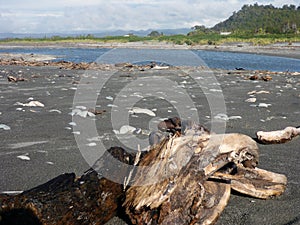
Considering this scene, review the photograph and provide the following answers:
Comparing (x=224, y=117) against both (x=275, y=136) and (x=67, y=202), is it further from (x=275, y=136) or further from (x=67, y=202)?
(x=67, y=202)

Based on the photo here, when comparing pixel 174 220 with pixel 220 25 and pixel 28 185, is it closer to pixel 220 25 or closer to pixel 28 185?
pixel 28 185

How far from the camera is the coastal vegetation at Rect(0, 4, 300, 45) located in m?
54.8

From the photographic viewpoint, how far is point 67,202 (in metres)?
2.16

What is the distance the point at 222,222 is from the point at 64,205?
111cm

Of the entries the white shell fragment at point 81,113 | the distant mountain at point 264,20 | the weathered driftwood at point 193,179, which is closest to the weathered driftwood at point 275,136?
the weathered driftwood at point 193,179

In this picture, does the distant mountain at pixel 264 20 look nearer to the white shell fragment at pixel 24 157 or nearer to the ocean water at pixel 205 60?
the ocean water at pixel 205 60

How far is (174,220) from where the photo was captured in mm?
2246

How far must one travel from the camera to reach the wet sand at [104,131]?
2.71 metres

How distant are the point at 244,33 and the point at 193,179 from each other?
216 feet

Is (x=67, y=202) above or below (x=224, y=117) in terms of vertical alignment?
above

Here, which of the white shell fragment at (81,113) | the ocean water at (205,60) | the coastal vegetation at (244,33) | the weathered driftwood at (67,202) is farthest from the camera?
the coastal vegetation at (244,33)

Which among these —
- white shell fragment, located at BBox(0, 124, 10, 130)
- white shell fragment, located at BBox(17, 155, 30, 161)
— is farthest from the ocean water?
white shell fragment, located at BBox(17, 155, 30, 161)

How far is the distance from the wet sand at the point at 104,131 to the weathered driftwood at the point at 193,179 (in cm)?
15

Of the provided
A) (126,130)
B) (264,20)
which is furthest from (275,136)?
(264,20)
